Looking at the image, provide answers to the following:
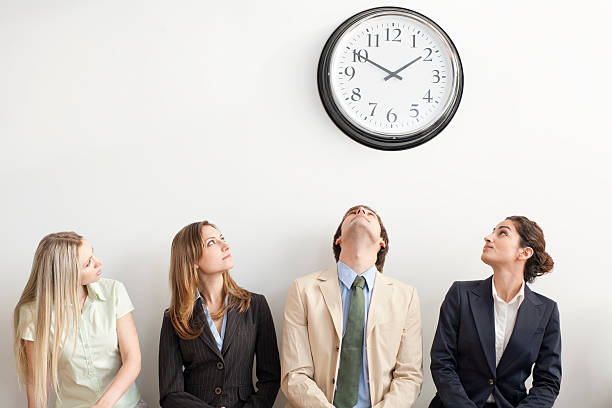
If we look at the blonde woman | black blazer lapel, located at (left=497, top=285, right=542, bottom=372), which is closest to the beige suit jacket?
black blazer lapel, located at (left=497, top=285, right=542, bottom=372)

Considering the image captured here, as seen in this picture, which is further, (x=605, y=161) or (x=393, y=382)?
(x=605, y=161)

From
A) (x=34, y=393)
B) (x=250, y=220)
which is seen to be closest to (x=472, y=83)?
(x=250, y=220)

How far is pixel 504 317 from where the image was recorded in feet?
10.3

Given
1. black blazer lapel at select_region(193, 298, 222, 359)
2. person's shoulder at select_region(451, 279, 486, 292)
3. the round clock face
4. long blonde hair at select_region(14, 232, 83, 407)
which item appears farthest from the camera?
the round clock face

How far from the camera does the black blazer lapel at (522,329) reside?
305 cm

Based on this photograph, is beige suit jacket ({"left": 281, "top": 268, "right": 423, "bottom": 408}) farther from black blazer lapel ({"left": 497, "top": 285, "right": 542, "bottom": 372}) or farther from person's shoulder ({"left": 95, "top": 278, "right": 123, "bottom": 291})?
person's shoulder ({"left": 95, "top": 278, "right": 123, "bottom": 291})

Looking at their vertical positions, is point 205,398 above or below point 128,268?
below

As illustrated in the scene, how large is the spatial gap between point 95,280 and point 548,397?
216cm

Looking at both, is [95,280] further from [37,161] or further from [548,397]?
[548,397]

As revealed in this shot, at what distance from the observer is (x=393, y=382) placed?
3088 mm

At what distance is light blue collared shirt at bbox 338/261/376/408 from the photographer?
311 centimetres

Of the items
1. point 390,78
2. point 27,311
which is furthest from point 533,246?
point 27,311

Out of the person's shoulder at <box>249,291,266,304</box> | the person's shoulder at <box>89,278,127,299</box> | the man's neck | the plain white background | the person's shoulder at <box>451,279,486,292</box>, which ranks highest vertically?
the plain white background

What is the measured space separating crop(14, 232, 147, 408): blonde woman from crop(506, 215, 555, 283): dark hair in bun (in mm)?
1903
